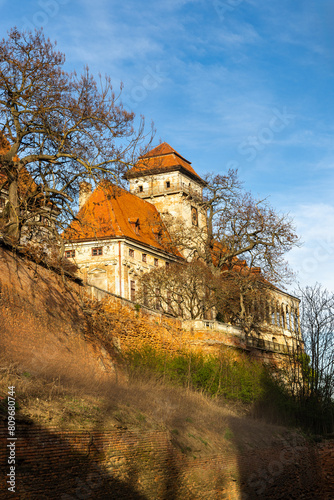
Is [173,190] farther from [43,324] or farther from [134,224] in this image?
[43,324]

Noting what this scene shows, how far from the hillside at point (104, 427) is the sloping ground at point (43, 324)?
0.14 feet

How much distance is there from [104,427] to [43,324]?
704cm

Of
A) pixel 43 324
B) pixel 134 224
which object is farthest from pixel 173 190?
pixel 43 324

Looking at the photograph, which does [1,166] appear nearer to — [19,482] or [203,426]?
[203,426]

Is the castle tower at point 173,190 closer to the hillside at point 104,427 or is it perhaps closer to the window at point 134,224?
the window at point 134,224

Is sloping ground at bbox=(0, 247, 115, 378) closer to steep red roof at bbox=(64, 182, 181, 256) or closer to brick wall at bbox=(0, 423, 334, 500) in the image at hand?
brick wall at bbox=(0, 423, 334, 500)

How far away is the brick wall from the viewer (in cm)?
1177

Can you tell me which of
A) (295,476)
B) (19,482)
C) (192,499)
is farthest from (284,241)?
(19,482)

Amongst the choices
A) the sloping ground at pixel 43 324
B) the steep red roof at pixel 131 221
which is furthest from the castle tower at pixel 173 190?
the sloping ground at pixel 43 324

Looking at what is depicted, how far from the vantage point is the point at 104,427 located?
1418 cm

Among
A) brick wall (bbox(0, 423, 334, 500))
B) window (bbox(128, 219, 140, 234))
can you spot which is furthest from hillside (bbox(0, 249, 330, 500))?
window (bbox(128, 219, 140, 234))

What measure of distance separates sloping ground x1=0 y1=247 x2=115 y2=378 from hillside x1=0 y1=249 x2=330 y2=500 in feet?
0.14

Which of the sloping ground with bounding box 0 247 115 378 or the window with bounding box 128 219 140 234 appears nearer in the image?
the sloping ground with bounding box 0 247 115 378

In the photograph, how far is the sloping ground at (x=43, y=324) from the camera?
17844 millimetres
